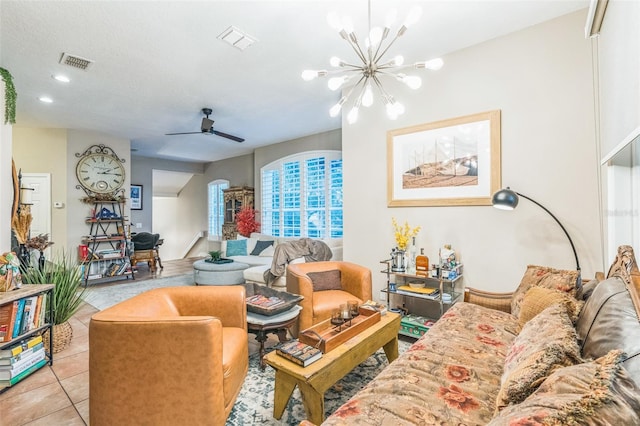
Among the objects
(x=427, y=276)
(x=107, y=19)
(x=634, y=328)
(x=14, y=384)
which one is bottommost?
(x=14, y=384)

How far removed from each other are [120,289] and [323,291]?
3.98 meters

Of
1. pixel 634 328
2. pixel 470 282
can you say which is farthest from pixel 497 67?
pixel 634 328

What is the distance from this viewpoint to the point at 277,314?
2355 millimetres

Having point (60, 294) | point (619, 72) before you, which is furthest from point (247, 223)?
point (619, 72)

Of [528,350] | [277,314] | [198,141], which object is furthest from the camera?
[198,141]

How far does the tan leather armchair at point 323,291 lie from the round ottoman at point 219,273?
1904 millimetres

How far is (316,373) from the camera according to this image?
5.07 feet

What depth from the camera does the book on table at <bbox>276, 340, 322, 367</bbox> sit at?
1.61 meters

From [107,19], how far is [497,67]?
11.2 feet

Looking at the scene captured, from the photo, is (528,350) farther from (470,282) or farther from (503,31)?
(503,31)

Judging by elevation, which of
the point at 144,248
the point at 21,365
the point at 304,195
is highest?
the point at 304,195

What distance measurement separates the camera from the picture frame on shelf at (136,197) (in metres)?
7.43

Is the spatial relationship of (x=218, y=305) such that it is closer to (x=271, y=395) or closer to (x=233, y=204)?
(x=271, y=395)

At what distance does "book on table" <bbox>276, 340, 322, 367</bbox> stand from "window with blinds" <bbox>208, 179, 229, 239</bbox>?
6993 millimetres
